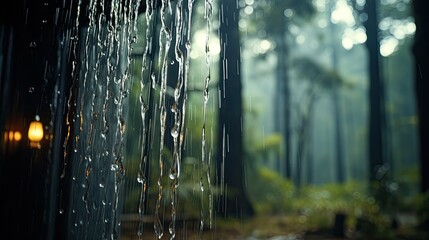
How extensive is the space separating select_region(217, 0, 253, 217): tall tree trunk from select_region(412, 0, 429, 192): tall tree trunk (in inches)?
112

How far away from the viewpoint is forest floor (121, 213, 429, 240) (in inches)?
218

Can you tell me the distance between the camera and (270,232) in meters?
7.04

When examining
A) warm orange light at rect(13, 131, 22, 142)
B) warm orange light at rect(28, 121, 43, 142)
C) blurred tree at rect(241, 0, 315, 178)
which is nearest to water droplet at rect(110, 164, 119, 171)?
warm orange light at rect(28, 121, 43, 142)

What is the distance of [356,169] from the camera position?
24828 mm

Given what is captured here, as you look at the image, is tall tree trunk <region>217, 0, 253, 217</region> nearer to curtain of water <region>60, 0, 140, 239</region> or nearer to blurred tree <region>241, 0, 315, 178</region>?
blurred tree <region>241, 0, 315, 178</region>

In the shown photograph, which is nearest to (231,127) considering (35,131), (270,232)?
(270,232)

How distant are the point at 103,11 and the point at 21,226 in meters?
1.76

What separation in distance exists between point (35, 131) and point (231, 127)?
4.71 metres

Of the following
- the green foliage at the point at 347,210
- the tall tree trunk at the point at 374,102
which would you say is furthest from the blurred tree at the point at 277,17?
the green foliage at the point at 347,210

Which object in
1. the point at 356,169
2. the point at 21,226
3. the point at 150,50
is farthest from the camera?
the point at 356,169

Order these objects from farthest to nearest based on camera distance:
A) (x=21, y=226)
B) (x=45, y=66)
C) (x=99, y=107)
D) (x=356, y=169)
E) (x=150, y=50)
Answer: (x=356, y=169) → (x=150, y=50) → (x=99, y=107) → (x=45, y=66) → (x=21, y=226)

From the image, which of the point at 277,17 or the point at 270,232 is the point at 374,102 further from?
the point at 270,232

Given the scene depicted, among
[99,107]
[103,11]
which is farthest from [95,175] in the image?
[103,11]

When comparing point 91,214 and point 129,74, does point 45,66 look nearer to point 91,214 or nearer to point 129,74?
point 129,74
